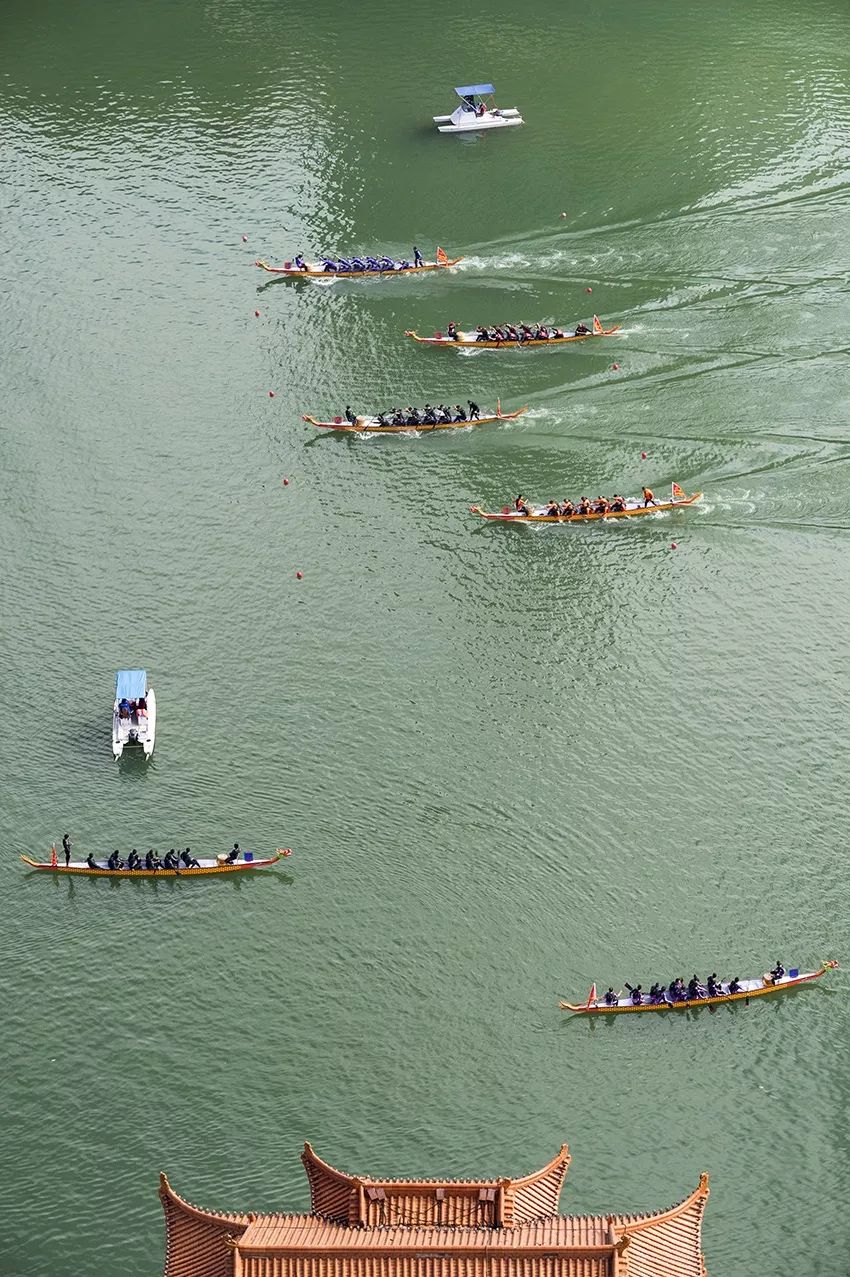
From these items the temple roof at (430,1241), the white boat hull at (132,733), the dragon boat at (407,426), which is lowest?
the white boat hull at (132,733)

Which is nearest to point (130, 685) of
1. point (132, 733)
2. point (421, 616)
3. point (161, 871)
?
point (132, 733)

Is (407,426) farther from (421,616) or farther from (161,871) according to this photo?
(161,871)

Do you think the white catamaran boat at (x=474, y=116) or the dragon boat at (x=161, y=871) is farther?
the white catamaran boat at (x=474, y=116)

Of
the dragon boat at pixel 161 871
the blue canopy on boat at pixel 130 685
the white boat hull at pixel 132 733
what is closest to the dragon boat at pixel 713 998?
the dragon boat at pixel 161 871

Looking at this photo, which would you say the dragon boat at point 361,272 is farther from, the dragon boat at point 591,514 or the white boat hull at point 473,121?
the dragon boat at point 591,514

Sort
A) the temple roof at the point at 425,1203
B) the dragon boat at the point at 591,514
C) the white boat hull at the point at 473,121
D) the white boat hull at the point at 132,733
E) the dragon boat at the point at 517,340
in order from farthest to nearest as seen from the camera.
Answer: the white boat hull at the point at 473,121
the dragon boat at the point at 517,340
the dragon boat at the point at 591,514
the white boat hull at the point at 132,733
the temple roof at the point at 425,1203

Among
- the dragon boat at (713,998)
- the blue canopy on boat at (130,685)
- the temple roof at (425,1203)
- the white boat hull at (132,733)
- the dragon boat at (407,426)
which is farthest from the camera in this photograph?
the dragon boat at (407,426)

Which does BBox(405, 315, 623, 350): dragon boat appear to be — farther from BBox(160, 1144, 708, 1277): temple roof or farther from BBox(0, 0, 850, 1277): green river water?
BBox(160, 1144, 708, 1277): temple roof

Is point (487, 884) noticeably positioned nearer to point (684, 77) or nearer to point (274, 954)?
point (274, 954)

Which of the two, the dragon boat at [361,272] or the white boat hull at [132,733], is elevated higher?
the dragon boat at [361,272]
